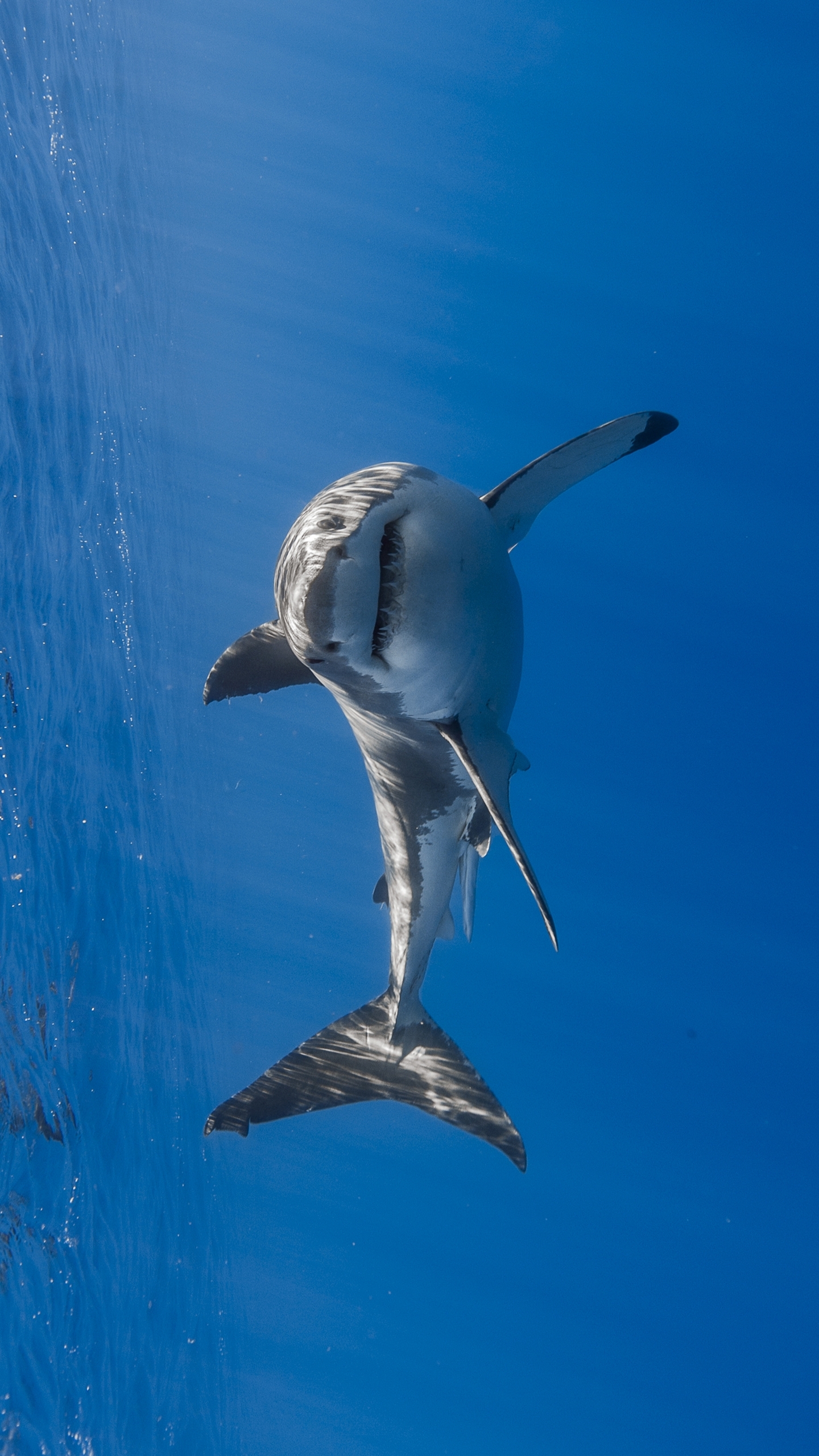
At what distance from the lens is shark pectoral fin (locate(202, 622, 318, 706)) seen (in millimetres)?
3471

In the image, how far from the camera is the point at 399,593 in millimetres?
2268

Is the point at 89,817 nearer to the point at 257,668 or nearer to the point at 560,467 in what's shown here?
the point at 257,668

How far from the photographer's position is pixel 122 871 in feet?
25.0

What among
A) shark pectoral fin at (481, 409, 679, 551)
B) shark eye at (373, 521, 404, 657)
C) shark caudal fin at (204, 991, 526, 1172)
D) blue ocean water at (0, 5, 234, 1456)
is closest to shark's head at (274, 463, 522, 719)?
shark eye at (373, 521, 404, 657)

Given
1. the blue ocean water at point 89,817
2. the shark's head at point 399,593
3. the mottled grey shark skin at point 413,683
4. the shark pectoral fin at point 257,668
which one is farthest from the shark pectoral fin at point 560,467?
the blue ocean water at point 89,817

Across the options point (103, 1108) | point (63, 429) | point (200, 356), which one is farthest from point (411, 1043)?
point (200, 356)

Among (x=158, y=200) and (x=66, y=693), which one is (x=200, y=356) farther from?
(x=66, y=693)

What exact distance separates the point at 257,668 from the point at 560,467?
1481mm

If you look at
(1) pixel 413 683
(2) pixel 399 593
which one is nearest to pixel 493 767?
(1) pixel 413 683

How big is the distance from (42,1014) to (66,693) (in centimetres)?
265

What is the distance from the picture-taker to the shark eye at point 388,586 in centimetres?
227

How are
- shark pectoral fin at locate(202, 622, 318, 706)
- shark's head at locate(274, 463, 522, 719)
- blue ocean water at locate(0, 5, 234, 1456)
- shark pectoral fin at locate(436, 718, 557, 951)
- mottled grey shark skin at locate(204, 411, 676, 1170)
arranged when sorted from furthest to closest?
blue ocean water at locate(0, 5, 234, 1456) < shark pectoral fin at locate(202, 622, 318, 706) < shark pectoral fin at locate(436, 718, 557, 951) < mottled grey shark skin at locate(204, 411, 676, 1170) < shark's head at locate(274, 463, 522, 719)

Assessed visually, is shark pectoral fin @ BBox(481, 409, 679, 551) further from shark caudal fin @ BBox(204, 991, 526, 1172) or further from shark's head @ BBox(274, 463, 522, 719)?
shark caudal fin @ BBox(204, 991, 526, 1172)

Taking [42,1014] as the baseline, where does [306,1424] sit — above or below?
below
